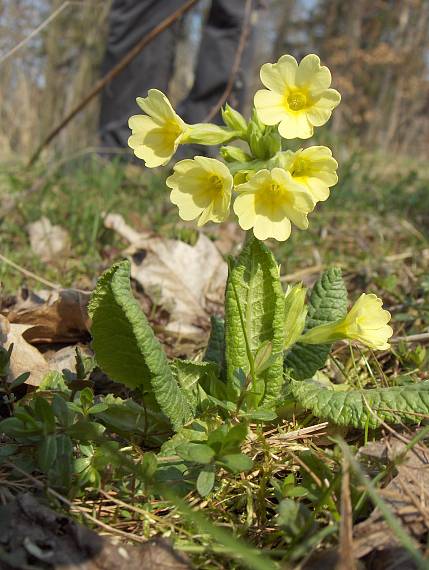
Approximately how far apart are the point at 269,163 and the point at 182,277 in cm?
121

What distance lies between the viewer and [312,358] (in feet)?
5.73

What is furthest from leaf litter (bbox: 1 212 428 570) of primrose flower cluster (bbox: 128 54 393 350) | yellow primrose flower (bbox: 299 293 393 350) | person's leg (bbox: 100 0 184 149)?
person's leg (bbox: 100 0 184 149)

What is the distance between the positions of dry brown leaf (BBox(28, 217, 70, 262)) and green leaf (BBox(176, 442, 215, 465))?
1.78 metres

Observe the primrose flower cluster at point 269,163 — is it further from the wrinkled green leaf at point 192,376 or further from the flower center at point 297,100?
the wrinkled green leaf at point 192,376

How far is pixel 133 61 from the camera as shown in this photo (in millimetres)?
5113

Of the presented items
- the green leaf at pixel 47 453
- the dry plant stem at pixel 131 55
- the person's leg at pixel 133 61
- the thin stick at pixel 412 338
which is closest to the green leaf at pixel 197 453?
the green leaf at pixel 47 453

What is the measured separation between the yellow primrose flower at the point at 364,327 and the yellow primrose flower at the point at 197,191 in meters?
0.45

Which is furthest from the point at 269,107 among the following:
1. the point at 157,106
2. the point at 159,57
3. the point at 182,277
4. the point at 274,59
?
the point at 274,59

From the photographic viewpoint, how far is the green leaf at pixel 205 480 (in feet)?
4.03

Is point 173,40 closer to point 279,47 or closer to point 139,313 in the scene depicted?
point 139,313

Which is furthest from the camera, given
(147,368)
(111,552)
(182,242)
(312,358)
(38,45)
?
(38,45)

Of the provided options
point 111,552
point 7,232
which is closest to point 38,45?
point 7,232

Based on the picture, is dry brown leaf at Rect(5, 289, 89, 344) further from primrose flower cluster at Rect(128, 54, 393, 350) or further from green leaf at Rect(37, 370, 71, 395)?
primrose flower cluster at Rect(128, 54, 393, 350)

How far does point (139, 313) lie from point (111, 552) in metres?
0.54
